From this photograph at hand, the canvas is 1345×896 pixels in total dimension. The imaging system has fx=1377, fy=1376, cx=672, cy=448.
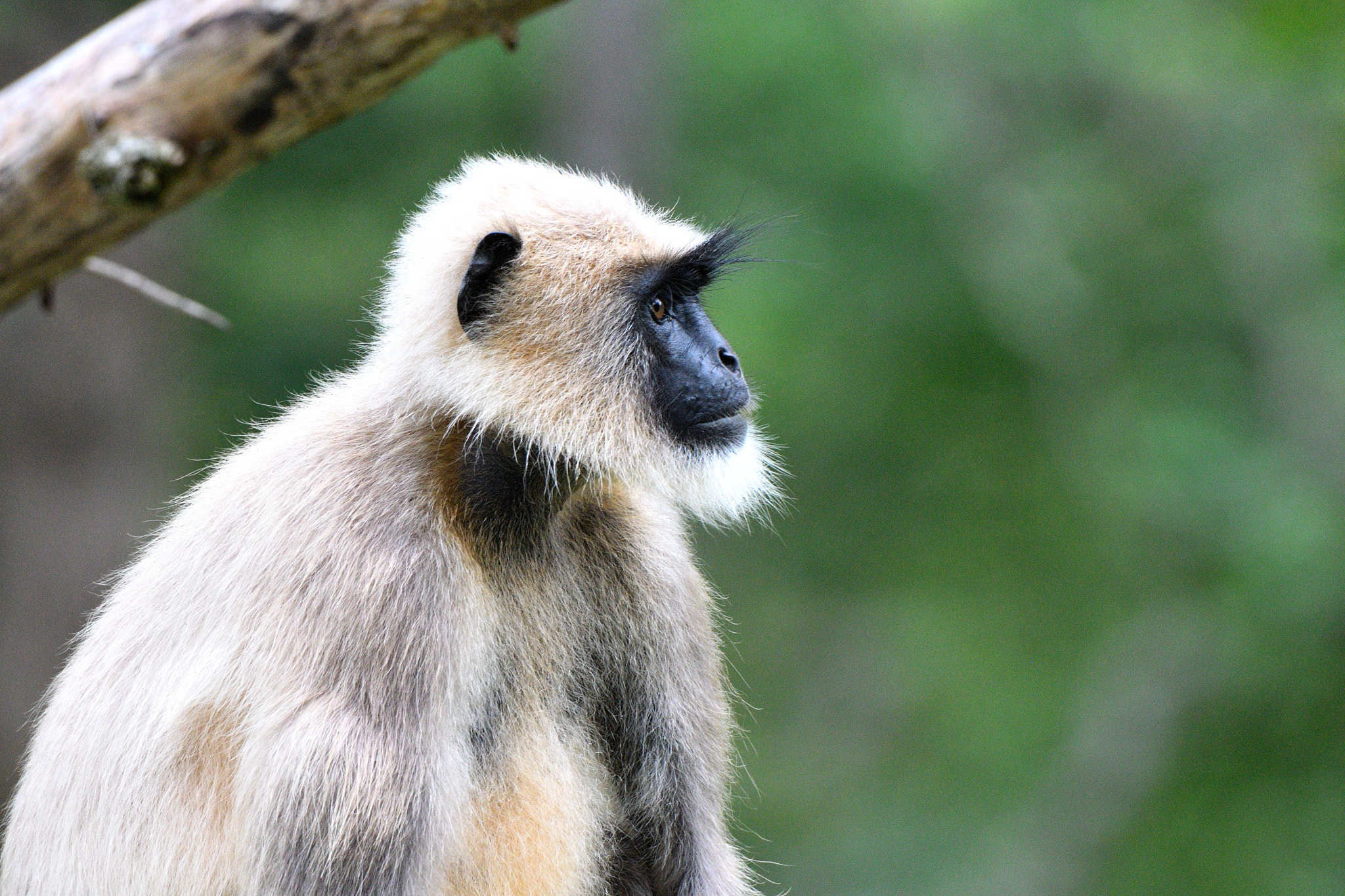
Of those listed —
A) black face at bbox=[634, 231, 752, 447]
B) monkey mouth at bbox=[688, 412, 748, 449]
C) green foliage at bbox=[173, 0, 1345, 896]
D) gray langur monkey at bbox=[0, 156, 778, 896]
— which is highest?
green foliage at bbox=[173, 0, 1345, 896]

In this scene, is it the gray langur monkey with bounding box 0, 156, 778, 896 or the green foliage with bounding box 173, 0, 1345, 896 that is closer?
the gray langur monkey with bounding box 0, 156, 778, 896

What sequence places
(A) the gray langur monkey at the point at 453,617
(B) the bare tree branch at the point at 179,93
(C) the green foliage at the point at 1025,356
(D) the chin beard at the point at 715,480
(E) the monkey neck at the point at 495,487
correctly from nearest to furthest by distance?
(B) the bare tree branch at the point at 179,93 → (A) the gray langur monkey at the point at 453,617 → (E) the monkey neck at the point at 495,487 → (D) the chin beard at the point at 715,480 → (C) the green foliage at the point at 1025,356

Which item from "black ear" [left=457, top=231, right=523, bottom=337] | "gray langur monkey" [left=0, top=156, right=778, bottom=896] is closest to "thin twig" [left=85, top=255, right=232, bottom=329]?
"gray langur monkey" [left=0, top=156, right=778, bottom=896]

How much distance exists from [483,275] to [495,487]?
2.26ft

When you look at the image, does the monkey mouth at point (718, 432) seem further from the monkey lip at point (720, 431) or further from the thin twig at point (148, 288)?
the thin twig at point (148, 288)

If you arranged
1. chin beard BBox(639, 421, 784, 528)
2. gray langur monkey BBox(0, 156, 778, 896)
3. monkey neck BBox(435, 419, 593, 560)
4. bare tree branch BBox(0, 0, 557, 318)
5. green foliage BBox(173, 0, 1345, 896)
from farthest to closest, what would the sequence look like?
1. green foliage BBox(173, 0, 1345, 896)
2. chin beard BBox(639, 421, 784, 528)
3. monkey neck BBox(435, 419, 593, 560)
4. gray langur monkey BBox(0, 156, 778, 896)
5. bare tree branch BBox(0, 0, 557, 318)

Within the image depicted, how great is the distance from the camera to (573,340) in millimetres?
4605

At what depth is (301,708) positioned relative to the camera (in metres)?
3.93

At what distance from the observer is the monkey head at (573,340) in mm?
4477

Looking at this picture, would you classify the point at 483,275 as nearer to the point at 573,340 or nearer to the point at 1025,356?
the point at 573,340

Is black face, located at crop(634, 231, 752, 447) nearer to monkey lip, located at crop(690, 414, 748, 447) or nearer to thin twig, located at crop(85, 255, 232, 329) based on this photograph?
monkey lip, located at crop(690, 414, 748, 447)

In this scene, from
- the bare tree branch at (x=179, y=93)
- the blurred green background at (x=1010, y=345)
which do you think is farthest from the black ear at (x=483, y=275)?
the blurred green background at (x=1010, y=345)

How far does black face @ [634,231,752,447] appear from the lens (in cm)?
462

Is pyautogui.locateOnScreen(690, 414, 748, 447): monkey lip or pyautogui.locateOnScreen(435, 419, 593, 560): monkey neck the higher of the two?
pyautogui.locateOnScreen(690, 414, 748, 447): monkey lip
